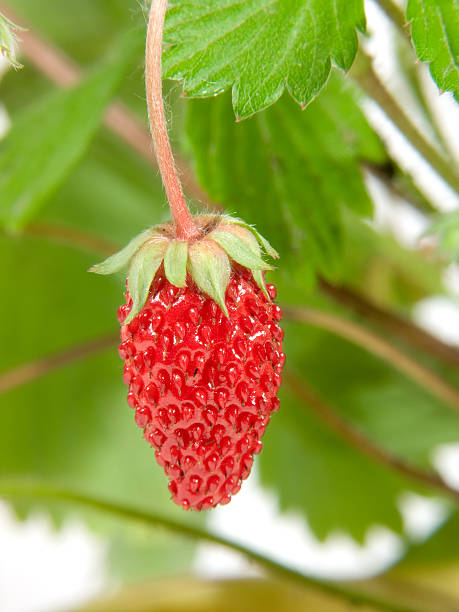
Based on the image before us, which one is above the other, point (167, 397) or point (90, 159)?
point (90, 159)

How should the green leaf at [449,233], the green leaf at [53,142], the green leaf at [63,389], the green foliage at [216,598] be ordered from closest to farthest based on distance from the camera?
the green leaf at [449,233], the green leaf at [53,142], the green foliage at [216,598], the green leaf at [63,389]

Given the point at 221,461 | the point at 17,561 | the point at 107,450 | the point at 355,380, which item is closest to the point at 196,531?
the point at 221,461

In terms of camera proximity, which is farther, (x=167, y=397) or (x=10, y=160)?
(x=10, y=160)

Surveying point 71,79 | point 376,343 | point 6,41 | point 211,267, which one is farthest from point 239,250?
point 71,79

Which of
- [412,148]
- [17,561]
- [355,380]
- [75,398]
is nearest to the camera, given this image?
[412,148]

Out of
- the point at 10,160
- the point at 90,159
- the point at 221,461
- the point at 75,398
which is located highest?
the point at 90,159

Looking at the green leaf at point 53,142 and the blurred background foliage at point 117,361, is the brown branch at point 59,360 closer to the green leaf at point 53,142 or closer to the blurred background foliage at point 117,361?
the blurred background foliage at point 117,361

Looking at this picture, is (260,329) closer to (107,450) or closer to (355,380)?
(355,380)

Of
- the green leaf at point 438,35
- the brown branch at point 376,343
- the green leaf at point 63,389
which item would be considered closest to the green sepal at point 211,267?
the green leaf at point 438,35
